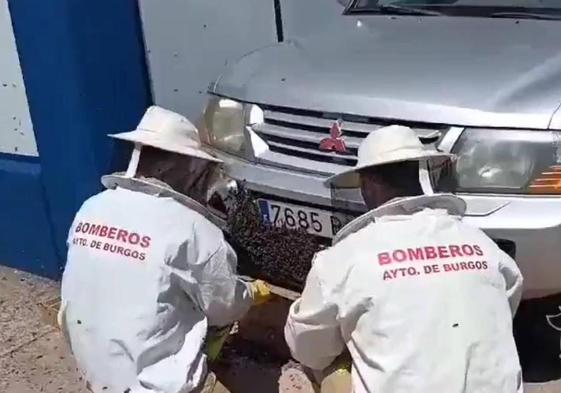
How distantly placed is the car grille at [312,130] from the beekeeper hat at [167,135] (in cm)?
63

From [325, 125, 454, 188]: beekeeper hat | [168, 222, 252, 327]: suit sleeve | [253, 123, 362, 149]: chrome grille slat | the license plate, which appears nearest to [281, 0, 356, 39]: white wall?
[253, 123, 362, 149]: chrome grille slat

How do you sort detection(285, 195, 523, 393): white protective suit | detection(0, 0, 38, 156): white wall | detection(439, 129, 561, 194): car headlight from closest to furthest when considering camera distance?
detection(285, 195, 523, 393): white protective suit → detection(439, 129, 561, 194): car headlight → detection(0, 0, 38, 156): white wall

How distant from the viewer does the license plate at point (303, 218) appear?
3.72 metres

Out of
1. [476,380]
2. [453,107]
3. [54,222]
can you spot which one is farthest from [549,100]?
[54,222]

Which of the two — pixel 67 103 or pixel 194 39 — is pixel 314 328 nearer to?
pixel 67 103

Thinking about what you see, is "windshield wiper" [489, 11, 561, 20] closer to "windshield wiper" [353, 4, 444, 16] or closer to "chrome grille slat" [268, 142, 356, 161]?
"windshield wiper" [353, 4, 444, 16]

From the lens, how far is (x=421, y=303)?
2.68 meters

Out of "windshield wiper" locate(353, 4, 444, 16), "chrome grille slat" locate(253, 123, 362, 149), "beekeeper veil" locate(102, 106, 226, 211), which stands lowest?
"chrome grille slat" locate(253, 123, 362, 149)

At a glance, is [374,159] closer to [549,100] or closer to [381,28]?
[549,100]

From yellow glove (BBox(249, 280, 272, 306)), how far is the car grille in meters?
0.54

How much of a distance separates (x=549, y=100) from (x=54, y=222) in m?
2.66

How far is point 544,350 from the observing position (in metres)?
3.69

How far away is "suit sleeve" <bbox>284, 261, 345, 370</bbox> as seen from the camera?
2877 mm

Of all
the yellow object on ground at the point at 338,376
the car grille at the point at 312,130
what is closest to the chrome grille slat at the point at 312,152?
the car grille at the point at 312,130
